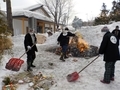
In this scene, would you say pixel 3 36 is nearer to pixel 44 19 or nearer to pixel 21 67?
pixel 21 67

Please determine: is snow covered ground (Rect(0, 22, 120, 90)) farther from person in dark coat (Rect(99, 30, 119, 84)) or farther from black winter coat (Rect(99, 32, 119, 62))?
black winter coat (Rect(99, 32, 119, 62))

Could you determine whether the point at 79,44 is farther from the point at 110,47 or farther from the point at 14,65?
the point at 110,47

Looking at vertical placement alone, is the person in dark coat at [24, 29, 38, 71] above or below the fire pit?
above

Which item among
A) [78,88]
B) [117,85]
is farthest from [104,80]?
[78,88]

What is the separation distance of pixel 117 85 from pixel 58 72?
2165 millimetres

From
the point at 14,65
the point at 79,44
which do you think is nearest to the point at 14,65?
the point at 14,65

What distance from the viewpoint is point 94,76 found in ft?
23.0

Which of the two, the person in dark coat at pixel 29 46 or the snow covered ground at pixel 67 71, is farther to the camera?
the person in dark coat at pixel 29 46

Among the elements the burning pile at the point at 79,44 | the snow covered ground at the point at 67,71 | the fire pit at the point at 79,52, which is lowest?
the snow covered ground at the point at 67,71

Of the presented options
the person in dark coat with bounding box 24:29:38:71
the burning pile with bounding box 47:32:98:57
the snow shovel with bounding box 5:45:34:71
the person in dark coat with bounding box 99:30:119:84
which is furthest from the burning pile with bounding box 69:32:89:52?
the person in dark coat with bounding box 99:30:119:84

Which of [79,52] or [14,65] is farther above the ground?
[79,52]

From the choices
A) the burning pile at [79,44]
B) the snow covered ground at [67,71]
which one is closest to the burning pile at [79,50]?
the burning pile at [79,44]

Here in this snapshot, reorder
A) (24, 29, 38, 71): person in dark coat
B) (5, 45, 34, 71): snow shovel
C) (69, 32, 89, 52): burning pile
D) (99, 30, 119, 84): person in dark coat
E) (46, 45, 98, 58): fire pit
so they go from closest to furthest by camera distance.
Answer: (99, 30, 119, 84): person in dark coat → (5, 45, 34, 71): snow shovel → (24, 29, 38, 71): person in dark coat → (46, 45, 98, 58): fire pit → (69, 32, 89, 52): burning pile

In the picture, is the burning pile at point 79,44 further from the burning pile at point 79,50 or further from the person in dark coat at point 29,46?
the person in dark coat at point 29,46
